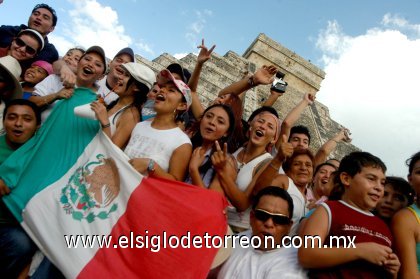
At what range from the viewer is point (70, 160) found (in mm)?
2863

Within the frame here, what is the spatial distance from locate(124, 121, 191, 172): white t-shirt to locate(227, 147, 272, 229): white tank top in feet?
2.19

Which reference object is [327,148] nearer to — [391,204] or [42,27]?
[391,204]

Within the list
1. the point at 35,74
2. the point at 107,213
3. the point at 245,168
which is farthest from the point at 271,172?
the point at 35,74

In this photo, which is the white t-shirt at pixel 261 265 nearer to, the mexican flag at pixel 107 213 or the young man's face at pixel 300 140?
the mexican flag at pixel 107 213

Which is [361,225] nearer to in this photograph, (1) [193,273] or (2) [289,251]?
(2) [289,251]

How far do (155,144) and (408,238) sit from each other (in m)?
2.25

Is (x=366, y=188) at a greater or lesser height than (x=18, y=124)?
greater

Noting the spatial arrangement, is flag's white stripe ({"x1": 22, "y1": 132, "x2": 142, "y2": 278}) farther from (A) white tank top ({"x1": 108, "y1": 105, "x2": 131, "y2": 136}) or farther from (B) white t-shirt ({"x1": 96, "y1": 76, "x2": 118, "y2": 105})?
(B) white t-shirt ({"x1": 96, "y1": 76, "x2": 118, "y2": 105})

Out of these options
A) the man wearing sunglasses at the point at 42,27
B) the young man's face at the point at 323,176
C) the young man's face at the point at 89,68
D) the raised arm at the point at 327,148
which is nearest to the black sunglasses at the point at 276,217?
the young man's face at the point at 323,176

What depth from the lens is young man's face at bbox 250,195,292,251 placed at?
8.05ft

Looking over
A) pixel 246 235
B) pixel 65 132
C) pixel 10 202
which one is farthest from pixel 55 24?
pixel 246 235

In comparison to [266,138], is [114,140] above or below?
below

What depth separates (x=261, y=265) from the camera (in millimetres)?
2354

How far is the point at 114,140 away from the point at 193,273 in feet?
5.19
